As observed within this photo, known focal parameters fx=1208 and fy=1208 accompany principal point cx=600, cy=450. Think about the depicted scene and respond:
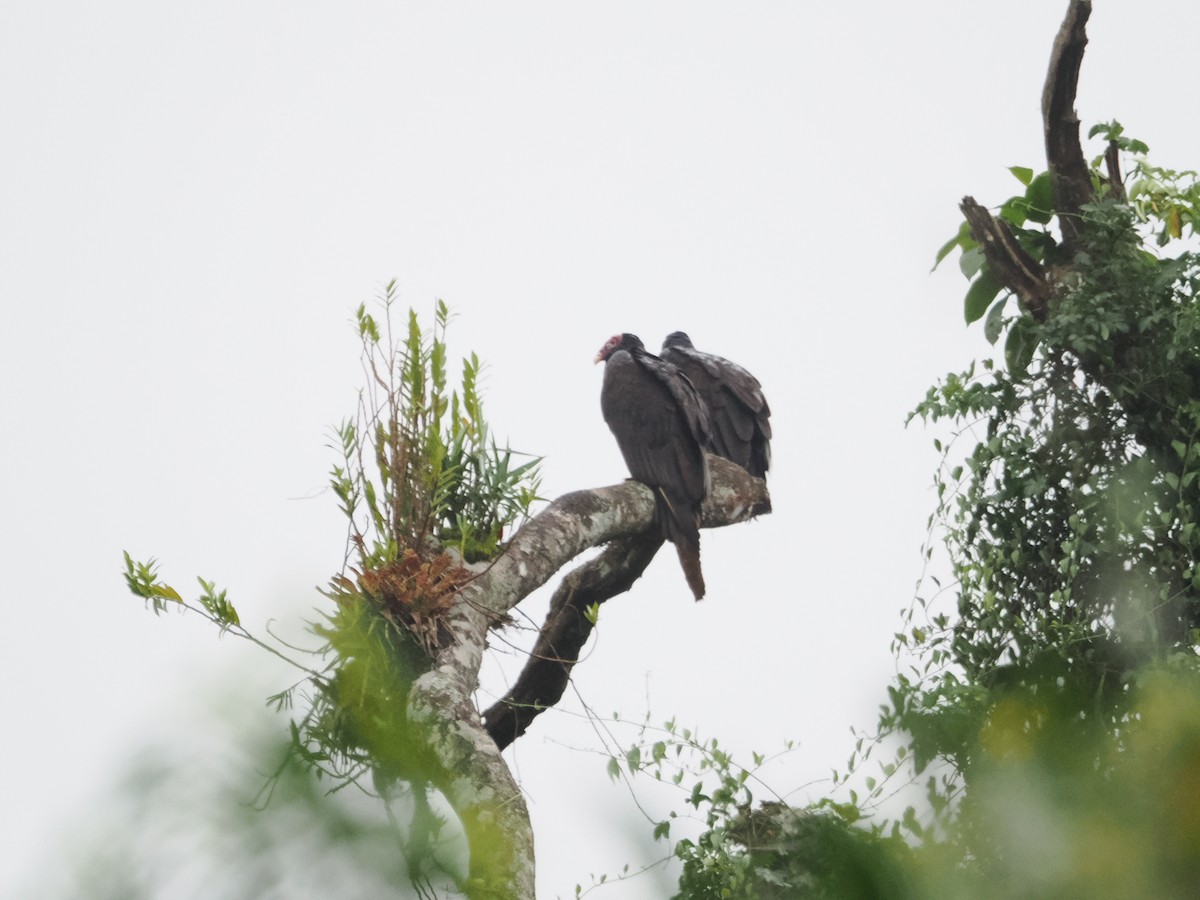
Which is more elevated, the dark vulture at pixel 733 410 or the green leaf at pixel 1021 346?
the dark vulture at pixel 733 410

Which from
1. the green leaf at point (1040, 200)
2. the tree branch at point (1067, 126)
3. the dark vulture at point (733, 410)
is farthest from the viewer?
the dark vulture at point (733, 410)

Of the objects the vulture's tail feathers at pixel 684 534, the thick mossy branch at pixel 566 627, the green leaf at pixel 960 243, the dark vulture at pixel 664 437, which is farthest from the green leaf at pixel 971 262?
the thick mossy branch at pixel 566 627

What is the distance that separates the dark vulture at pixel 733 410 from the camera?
4.98m

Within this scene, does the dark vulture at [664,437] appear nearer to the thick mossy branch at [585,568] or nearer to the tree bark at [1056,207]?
the thick mossy branch at [585,568]

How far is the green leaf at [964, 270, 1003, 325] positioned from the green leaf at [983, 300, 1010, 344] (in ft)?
0.23

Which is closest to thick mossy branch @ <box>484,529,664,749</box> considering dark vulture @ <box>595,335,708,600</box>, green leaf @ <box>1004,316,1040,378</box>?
dark vulture @ <box>595,335,708,600</box>

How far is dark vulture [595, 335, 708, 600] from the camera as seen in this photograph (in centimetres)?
389

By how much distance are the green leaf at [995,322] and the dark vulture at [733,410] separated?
1.31 m

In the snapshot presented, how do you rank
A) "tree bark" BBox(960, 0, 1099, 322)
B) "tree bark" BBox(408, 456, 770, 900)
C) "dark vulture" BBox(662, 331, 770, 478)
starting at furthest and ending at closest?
"dark vulture" BBox(662, 331, 770, 478), "tree bark" BBox(960, 0, 1099, 322), "tree bark" BBox(408, 456, 770, 900)

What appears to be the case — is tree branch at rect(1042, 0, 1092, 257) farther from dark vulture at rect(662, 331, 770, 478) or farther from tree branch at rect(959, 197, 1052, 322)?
dark vulture at rect(662, 331, 770, 478)

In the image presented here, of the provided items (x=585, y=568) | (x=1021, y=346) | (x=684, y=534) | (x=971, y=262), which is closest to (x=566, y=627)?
(x=585, y=568)

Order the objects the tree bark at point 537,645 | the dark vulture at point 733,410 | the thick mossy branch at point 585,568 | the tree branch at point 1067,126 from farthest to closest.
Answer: the dark vulture at point 733,410 < the tree branch at point 1067,126 < the thick mossy branch at point 585,568 < the tree bark at point 537,645

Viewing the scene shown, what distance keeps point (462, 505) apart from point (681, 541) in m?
1.04

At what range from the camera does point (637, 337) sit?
5.50 m
